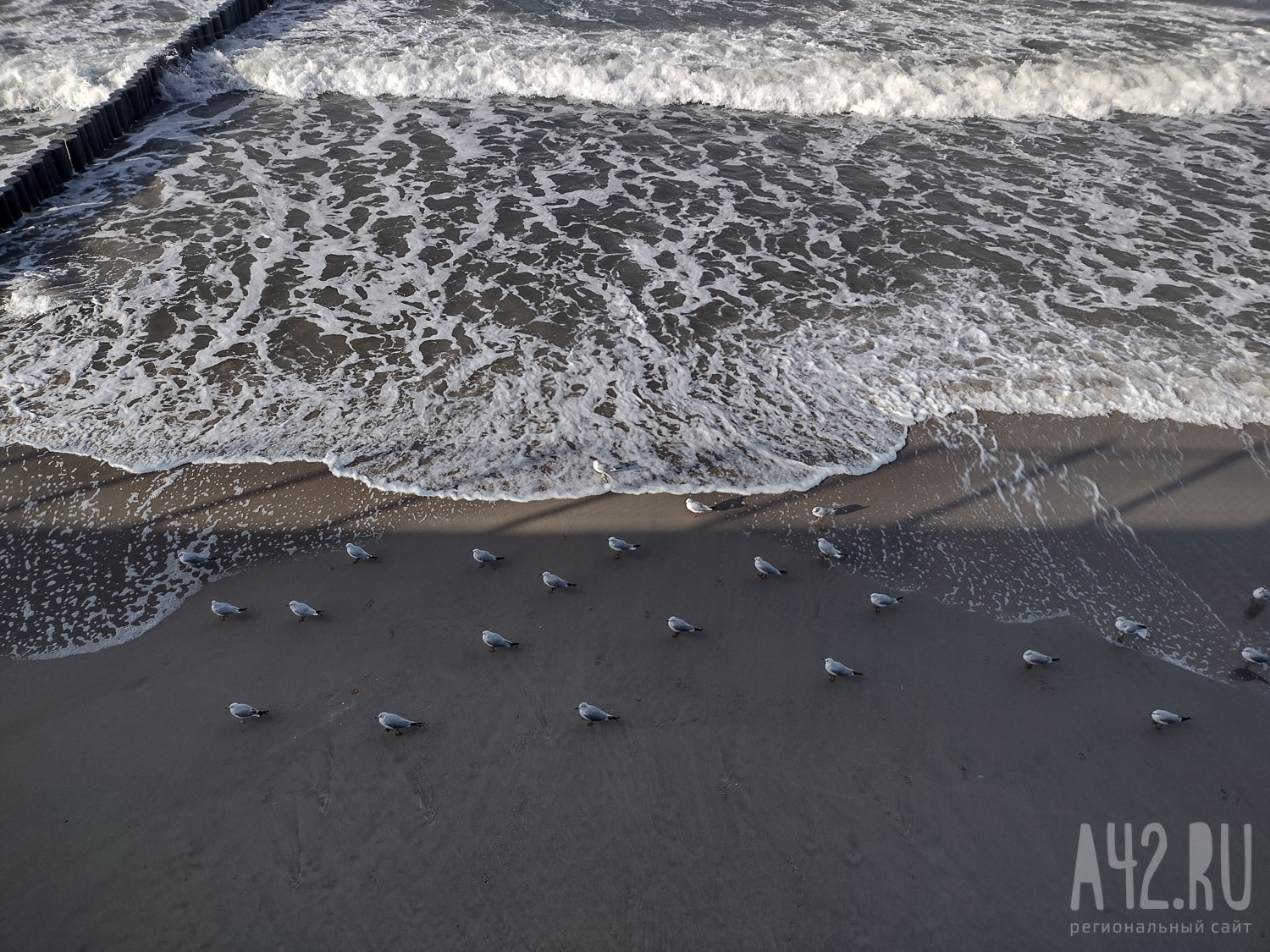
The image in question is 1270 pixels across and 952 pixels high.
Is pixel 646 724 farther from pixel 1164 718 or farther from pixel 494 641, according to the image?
pixel 1164 718

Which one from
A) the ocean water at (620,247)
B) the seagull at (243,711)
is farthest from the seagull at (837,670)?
the seagull at (243,711)

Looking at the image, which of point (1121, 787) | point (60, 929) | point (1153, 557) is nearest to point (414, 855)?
point (60, 929)

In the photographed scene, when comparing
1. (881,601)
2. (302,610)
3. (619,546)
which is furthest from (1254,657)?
(302,610)

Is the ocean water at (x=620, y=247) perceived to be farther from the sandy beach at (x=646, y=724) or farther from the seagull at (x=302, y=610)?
the seagull at (x=302, y=610)

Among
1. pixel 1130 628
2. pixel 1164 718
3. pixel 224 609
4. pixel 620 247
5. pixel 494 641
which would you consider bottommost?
pixel 1164 718

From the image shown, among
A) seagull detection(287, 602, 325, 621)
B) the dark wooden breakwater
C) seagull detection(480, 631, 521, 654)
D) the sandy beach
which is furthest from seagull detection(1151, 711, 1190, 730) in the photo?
the dark wooden breakwater

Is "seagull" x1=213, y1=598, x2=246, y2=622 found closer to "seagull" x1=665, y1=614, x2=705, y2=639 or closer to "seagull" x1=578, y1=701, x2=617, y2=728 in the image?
"seagull" x1=578, y1=701, x2=617, y2=728
